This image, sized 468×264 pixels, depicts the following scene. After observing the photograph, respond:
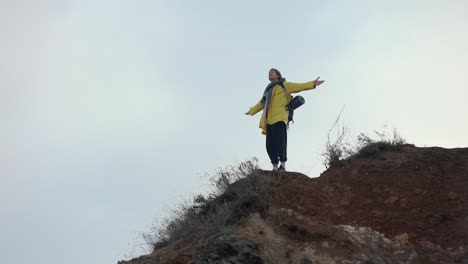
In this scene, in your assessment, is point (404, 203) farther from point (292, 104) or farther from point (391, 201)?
point (292, 104)

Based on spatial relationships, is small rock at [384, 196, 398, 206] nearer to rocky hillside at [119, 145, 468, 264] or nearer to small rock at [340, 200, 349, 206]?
rocky hillside at [119, 145, 468, 264]

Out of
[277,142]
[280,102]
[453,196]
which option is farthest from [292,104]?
[453,196]

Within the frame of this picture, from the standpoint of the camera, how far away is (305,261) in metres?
7.24

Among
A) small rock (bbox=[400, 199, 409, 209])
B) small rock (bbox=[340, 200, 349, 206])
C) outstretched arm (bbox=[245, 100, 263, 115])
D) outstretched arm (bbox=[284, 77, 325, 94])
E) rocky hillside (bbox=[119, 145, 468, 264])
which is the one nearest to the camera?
rocky hillside (bbox=[119, 145, 468, 264])

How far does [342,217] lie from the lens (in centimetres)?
818

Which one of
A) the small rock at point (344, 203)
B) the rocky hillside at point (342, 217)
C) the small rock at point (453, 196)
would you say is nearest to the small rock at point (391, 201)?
the rocky hillside at point (342, 217)

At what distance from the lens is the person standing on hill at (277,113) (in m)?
9.96

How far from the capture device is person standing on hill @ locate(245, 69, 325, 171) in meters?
9.96

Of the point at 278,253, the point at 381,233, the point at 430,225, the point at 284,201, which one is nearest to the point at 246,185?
the point at 284,201

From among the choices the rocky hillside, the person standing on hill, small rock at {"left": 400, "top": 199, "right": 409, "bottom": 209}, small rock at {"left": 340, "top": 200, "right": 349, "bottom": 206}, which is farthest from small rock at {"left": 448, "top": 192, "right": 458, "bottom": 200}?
the person standing on hill

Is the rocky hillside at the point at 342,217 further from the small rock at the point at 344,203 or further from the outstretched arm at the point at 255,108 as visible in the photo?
the outstretched arm at the point at 255,108

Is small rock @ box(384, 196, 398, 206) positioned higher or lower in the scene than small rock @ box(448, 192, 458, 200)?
higher

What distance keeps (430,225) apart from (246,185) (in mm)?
2266

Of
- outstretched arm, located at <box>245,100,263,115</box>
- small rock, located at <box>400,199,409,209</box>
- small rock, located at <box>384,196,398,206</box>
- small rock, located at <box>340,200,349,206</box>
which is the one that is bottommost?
small rock, located at <box>400,199,409,209</box>
